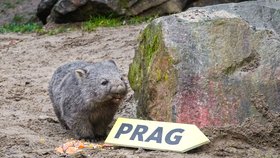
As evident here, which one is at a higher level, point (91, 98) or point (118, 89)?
point (118, 89)

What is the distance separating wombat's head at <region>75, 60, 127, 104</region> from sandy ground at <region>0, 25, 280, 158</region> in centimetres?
55

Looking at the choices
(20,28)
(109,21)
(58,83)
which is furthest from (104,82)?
(20,28)

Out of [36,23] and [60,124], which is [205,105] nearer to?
[60,124]

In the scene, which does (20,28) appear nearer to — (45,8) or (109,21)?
(45,8)

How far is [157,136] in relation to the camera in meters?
5.78

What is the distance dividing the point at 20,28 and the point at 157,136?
9.30 meters

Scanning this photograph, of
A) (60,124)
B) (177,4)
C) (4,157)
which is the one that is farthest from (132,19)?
(4,157)

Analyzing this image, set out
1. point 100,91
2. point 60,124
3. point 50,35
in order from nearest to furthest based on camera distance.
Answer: point 100,91
point 60,124
point 50,35

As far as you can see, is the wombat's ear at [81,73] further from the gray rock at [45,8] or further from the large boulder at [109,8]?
the gray rock at [45,8]

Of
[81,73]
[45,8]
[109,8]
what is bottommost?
[45,8]

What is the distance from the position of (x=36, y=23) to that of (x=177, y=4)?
11.4 feet

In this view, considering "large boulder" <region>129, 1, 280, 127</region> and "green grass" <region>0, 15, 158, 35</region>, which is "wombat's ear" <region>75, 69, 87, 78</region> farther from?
"green grass" <region>0, 15, 158, 35</region>

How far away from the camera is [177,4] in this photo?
13.7 metres

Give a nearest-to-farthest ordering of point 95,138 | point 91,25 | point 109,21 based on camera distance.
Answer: point 95,138
point 91,25
point 109,21
